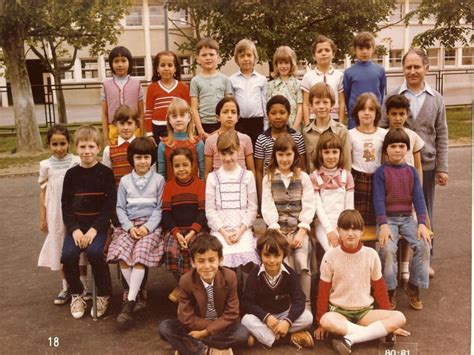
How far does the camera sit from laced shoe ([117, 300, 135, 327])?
139 inches

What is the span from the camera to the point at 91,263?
3.67m

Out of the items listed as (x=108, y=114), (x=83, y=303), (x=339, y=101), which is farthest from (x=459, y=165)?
(x=83, y=303)

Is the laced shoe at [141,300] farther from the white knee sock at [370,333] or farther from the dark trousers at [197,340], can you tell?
the white knee sock at [370,333]

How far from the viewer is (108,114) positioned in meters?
4.70

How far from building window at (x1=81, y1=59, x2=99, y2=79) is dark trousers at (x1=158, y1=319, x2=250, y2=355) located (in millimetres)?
27511

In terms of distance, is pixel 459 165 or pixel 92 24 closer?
pixel 459 165

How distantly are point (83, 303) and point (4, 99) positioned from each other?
76.7 ft

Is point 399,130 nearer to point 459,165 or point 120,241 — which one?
point 120,241

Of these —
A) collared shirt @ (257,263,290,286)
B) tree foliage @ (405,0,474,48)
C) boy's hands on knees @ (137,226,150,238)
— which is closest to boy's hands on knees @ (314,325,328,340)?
collared shirt @ (257,263,290,286)

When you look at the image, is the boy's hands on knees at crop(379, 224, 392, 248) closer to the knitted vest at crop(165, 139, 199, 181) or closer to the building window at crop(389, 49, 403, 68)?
the knitted vest at crop(165, 139, 199, 181)

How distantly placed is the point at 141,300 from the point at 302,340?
1296mm

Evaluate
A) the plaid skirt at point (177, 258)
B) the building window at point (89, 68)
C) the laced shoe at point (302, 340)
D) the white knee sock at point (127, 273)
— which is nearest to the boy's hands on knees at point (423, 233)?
the laced shoe at point (302, 340)

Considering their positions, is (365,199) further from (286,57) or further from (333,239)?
(286,57)

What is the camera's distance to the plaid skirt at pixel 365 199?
3893mm
